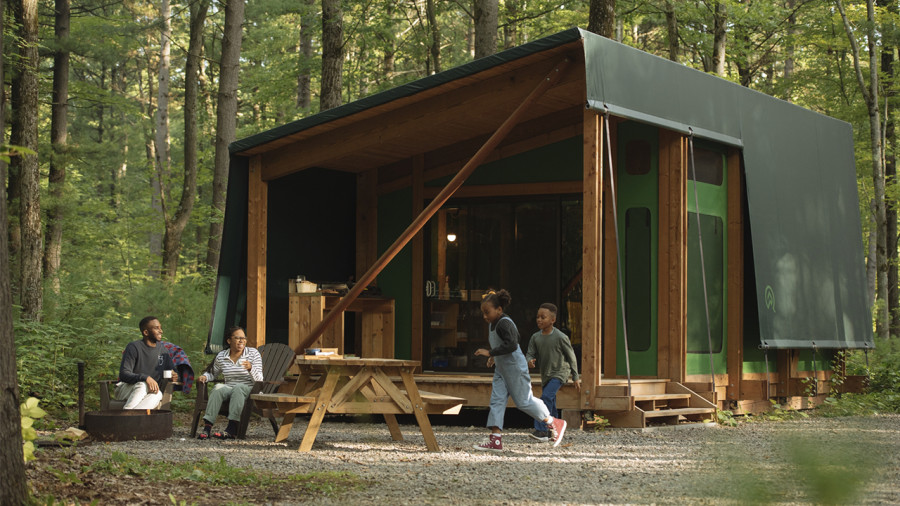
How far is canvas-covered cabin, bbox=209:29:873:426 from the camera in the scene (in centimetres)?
871

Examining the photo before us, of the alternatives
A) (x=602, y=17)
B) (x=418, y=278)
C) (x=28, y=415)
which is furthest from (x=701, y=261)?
(x=28, y=415)

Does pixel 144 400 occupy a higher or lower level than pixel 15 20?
lower

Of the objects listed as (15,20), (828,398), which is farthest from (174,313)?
(828,398)

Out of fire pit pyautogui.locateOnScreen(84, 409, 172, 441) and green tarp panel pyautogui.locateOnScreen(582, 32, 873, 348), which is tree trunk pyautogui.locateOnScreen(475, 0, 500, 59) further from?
fire pit pyautogui.locateOnScreen(84, 409, 172, 441)

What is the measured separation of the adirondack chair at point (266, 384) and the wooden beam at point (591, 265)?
252cm

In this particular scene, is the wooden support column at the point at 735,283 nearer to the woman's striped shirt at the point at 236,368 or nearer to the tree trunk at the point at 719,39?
the woman's striped shirt at the point at 236,368

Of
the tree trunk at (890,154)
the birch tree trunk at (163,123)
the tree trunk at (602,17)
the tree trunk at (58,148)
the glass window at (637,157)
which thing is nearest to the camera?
the glass window at (637,157)

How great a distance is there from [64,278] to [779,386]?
10.9m

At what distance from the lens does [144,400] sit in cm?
766

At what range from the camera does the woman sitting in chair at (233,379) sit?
25.4 ft

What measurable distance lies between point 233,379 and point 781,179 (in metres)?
6.28

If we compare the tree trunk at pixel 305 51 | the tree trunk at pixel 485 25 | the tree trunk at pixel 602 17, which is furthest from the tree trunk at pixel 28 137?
the tree trunk at pixel 602 17

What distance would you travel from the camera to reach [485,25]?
13.4m

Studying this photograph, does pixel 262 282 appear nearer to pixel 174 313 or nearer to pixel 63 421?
pixel 63 421
